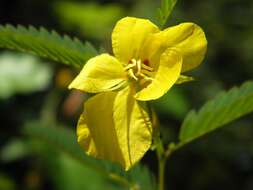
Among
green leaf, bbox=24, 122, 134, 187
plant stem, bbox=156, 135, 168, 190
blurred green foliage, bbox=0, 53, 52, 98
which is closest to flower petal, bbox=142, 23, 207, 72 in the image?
plant stem, bbox=156, 135, 168, 190

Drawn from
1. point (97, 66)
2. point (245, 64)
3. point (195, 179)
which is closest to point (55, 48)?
point (97, 66)

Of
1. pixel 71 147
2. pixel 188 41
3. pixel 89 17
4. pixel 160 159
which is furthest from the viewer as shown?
pixel 89 17

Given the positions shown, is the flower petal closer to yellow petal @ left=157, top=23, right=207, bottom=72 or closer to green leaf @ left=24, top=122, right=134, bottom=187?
yellow petal @ left=157, top=23, right=207, bottom=72

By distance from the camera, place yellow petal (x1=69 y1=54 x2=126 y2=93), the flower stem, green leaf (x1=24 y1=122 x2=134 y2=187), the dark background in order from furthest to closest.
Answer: the dark background, green leaf (x1=24 y1=122 x2=134 y2=187), the flower stem, yellow petal (x1=69 y1=54 x2=126 y2=93)

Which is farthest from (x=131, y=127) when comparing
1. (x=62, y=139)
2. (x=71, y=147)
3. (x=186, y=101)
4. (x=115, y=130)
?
(x=186, y=101)

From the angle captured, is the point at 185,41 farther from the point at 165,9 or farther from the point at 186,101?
the point at 186,101
